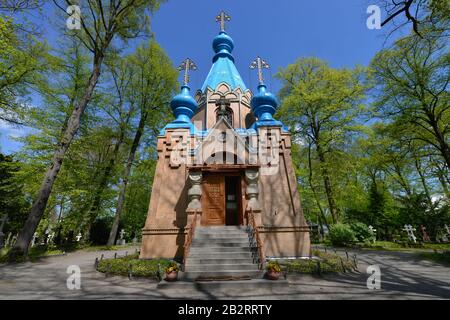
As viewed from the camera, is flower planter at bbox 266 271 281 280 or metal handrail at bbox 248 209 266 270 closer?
flower planter at bbox 266 271 281 280

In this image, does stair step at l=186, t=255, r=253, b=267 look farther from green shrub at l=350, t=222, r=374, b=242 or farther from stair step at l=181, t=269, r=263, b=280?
green shrub at l=350, t=222, r=374, b=242

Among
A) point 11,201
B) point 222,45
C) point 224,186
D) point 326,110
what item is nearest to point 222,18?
point 222,45

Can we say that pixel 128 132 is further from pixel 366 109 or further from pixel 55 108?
pixel 366 109

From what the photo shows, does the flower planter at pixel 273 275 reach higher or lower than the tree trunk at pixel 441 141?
lower

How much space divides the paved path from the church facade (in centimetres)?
264

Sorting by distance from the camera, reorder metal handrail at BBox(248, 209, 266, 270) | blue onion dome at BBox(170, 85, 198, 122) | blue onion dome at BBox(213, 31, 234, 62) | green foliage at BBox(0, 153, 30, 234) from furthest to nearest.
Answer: blue onion dome at BBox(213, 31, 234, 62)
green foliage at BBox(0, 153, 30, 234)
blue onion dome at BBox(170, 85, 198, 122)
metal handrail at BBox(248, 209, 266, 270)

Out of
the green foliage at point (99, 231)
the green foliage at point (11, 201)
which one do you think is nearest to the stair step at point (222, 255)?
the green foliage at point (99, 231)

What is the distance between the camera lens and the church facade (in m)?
11.0

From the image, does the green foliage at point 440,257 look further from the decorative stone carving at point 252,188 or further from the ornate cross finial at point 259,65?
the ornate cross finial at point 259,65

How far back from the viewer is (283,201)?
39.7 feet

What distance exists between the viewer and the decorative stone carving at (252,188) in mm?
10812

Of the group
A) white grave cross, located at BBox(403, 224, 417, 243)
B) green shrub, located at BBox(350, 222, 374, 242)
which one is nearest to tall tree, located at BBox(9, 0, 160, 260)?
green shrub, located at BBox(350, 222, 374, 242)
